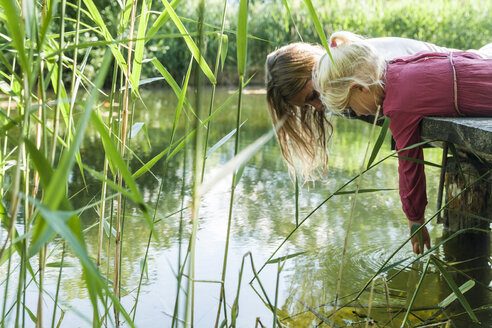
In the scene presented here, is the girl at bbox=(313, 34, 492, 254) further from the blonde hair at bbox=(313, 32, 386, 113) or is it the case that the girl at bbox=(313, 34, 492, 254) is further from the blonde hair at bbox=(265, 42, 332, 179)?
the blonde hair at bbox=(265, 42, 332, 179)

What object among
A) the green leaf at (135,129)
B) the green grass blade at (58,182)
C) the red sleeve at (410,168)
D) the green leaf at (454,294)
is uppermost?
the green grass blade at (58,182)

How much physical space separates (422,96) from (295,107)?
22.1 inches

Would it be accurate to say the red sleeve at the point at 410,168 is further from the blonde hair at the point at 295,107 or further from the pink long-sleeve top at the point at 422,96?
the blonde hair at the point at 295,107

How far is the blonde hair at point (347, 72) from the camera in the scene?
171cm

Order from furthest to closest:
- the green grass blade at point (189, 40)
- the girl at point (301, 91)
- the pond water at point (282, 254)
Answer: the girl at point (301, 91), the pond water at point (282, 254), the green grass blade at point (189, 40)

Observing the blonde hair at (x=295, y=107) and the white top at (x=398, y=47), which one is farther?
the white top at (x=398, y=47)

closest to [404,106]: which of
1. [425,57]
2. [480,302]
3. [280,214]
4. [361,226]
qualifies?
[425,57]

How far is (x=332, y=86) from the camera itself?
5.72 ft

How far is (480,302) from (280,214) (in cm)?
99

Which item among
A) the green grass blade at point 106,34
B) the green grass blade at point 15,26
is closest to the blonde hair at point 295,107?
the green grass blade at point 106,34

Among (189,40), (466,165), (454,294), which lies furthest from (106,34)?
(466,165)

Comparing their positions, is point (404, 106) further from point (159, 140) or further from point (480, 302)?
point (159, 140)

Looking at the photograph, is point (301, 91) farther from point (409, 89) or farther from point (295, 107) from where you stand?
point (409, 89)

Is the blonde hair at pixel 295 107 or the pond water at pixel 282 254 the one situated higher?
the blonde hair at pixel 295 107
